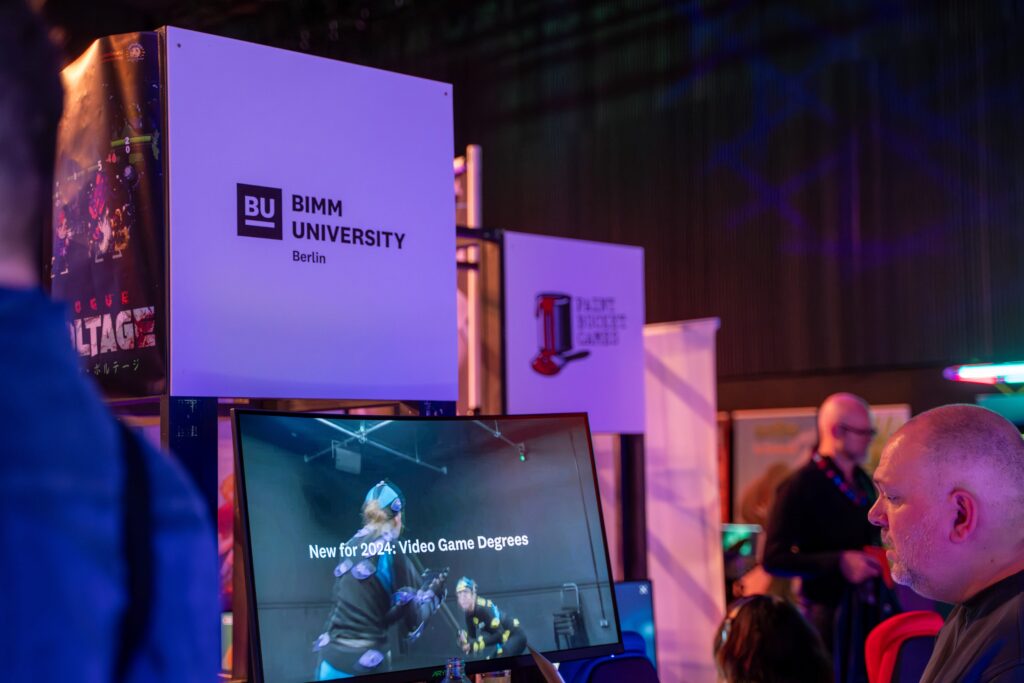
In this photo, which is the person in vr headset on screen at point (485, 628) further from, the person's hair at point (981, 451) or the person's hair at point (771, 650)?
the person's hair at point (771, 650)

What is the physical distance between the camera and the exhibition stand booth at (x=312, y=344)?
5.01 feet

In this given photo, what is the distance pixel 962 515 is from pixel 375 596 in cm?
91

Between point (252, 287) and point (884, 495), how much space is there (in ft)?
3.65

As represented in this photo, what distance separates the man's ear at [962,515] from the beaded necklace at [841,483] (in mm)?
2743

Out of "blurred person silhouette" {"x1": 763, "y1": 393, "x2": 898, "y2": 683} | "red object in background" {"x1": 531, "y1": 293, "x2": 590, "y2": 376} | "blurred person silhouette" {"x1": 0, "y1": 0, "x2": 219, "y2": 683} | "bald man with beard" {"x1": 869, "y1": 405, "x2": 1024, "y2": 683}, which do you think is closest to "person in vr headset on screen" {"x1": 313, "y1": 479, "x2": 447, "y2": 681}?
"bald man with beard" {"x1": 869, "y1": 405, "x2": 1024, "y2": 683}

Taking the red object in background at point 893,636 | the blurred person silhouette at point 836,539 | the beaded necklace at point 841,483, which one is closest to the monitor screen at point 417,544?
the red object in background at point 893,636

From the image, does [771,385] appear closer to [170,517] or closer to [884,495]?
[884,495]

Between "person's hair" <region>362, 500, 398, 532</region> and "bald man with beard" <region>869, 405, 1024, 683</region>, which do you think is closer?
"person's hair" <region>362, 500, 398, 532</region>

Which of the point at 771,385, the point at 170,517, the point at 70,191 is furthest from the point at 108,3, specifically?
the point at 170,517

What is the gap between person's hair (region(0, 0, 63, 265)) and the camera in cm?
58

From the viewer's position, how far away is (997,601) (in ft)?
5.53

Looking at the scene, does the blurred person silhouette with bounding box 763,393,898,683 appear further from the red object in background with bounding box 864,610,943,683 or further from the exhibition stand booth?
the exhibition stand booth

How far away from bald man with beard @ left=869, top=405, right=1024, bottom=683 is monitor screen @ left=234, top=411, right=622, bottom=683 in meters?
0.50

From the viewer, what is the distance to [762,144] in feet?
27.4
